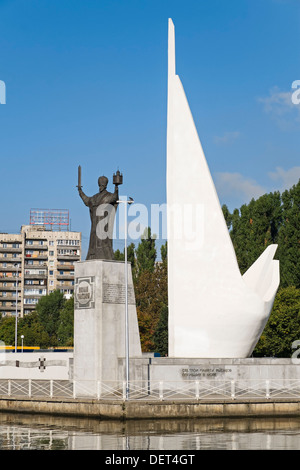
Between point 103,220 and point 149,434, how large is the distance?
897 centimetres

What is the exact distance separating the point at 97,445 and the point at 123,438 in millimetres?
1059

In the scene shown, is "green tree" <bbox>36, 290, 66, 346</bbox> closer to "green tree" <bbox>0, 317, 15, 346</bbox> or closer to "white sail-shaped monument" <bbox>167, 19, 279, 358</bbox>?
"green tree" <bbox>0, 317, 15, 346</bbox>

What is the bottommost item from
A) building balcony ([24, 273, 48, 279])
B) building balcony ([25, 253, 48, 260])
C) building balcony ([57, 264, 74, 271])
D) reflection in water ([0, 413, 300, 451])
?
reflection in water ([0, 413, 300, 451])

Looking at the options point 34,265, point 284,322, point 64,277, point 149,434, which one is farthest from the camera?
point 64,277

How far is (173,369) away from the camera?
2161cm

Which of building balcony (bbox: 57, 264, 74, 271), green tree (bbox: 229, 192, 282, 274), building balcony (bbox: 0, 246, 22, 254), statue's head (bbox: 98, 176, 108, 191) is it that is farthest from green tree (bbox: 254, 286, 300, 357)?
building balcony (bbox: 0, 246, 22, 254)

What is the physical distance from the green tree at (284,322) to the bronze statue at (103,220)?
57.7 ft

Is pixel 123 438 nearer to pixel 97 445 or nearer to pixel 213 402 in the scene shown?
pixel 97 445

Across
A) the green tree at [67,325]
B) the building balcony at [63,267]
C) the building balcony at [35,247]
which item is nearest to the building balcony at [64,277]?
the building balcony at [63,267]

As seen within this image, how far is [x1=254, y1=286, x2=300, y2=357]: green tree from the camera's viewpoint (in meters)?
38.1

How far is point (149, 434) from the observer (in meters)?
16.1

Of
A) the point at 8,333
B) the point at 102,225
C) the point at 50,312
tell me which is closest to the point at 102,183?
the point at 102,225

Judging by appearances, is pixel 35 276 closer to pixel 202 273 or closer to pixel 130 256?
pixel 130 256

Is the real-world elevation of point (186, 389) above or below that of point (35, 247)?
below
